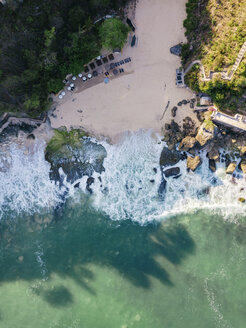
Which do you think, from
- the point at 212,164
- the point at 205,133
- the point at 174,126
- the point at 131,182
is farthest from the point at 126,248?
the point at 205,133

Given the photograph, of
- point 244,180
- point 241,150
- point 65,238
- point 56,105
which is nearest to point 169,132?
point 241,150

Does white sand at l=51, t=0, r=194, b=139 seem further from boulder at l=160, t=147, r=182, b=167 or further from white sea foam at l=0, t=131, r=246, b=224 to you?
boulder at l=160, t=147, r=182, b=167

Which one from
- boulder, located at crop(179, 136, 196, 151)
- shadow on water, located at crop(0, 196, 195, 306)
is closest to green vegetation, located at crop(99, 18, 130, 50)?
boulder, located at crop(179, 136, 196, 151)

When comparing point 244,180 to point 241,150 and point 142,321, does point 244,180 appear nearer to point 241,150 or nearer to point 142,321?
point 241,150

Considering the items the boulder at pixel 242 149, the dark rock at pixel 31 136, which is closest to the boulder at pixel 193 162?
the boulder at pixel 242 149

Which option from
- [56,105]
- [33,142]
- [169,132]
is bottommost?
[169,132]
